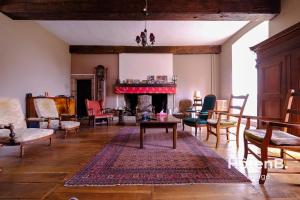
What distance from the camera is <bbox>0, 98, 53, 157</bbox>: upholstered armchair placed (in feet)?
9.53

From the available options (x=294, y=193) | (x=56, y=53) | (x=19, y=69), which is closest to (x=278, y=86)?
(x=294, y=193)

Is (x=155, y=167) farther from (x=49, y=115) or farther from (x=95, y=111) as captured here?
(x=95, y=111)

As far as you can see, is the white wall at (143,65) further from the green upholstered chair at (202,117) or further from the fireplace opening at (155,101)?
the green upholstered chair at (202,117)

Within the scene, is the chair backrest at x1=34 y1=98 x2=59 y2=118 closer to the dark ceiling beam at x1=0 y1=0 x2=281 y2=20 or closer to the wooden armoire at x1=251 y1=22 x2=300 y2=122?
the dark ceiling beam at x1=0 y1=0 x2=281 y2=20

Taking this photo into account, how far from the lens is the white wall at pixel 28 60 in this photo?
177 inches

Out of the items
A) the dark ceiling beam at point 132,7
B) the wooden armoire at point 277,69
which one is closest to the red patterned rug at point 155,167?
the wooden armoire at point 277,69

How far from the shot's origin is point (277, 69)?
3814mm

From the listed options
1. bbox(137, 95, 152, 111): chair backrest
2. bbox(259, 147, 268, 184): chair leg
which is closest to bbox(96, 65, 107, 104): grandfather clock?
bbox(137, 95, 152, 111): chair backrest

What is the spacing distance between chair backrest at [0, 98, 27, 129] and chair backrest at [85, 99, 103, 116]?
9.26 ft

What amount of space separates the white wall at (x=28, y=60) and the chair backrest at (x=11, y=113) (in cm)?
113

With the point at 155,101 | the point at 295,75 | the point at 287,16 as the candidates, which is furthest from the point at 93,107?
the point at 287,16

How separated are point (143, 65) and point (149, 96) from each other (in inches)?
49.3

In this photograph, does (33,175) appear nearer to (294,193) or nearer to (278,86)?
(294,193)

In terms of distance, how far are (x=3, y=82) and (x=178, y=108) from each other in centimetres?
590
